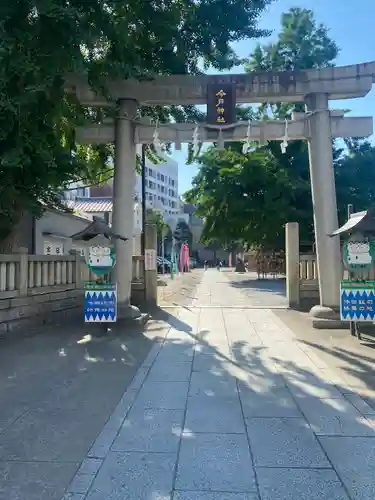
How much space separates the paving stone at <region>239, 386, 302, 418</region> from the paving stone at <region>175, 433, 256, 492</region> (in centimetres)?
70

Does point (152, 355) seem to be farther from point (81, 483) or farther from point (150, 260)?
point (150, 260)

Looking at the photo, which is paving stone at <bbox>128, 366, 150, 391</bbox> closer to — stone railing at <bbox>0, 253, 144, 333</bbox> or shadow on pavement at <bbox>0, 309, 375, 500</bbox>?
shadow on pavement at <bbox>0, 309, 375, 500</bbox>

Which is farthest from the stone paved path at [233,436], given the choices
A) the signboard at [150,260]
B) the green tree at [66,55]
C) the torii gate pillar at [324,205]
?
the signboard at [150,260]

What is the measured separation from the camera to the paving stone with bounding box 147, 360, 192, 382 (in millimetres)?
5871

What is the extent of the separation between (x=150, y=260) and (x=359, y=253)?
6.00 metres

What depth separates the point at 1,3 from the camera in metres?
6.19

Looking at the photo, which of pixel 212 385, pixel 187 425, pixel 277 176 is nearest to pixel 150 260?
pixel 212 385

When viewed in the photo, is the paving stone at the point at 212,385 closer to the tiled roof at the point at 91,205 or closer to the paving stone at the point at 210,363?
the paving stone at the point at 210,363

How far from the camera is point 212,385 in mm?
5566

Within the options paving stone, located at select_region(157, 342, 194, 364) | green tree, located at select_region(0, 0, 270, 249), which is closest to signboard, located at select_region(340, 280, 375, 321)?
paving stone, located at select_region(157, 342, 194, 364)

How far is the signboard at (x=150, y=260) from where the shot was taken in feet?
40.3

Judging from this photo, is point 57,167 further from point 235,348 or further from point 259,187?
point 259,187

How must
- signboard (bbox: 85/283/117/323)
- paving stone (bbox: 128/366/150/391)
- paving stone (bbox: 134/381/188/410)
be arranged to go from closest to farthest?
paving stone (bbox: 134/381/188/410) < paving stone (bbox: 128/366/150/391) < signboard (bbox: 85/283/117/323)

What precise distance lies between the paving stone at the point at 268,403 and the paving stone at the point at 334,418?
0.42 feet
